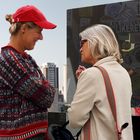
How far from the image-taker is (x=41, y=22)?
179cm

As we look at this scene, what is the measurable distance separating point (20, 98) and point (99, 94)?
0.37 m

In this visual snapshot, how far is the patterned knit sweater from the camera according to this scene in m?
1.68

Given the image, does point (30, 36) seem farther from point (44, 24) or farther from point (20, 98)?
point (20, 98)

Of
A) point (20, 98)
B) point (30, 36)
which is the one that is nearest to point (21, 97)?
point (20, 98)

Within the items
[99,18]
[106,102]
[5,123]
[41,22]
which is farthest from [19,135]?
[99,18]

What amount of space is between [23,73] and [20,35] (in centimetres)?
22

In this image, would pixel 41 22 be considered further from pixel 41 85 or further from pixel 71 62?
pixel 71 62

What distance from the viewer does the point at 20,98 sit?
1691 mm

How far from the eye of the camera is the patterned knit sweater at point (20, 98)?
1680 millimetres

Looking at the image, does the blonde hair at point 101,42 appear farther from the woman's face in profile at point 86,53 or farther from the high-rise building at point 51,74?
the high-rise building at point 51,74

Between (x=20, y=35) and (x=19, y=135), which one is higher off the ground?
(x=20, y=35)

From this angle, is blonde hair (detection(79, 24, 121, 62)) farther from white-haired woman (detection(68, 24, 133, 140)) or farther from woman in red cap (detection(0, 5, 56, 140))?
woman in red cap (detection(0, 5, 56, 140))

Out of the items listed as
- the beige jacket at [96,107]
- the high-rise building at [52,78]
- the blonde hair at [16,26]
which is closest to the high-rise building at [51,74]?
the high-rise building at [52,78]

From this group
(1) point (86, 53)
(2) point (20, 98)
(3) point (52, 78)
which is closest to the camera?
(2) point (20, 98)
